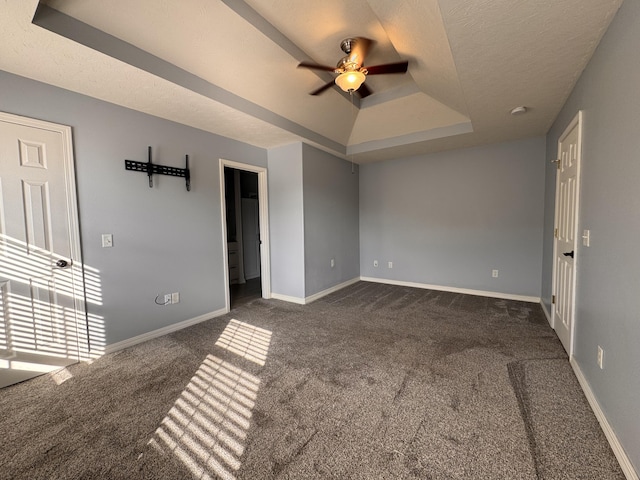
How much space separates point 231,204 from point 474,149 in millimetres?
4494

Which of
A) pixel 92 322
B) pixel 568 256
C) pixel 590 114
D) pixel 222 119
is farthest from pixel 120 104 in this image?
pixel 568 256

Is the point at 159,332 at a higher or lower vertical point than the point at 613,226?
lower

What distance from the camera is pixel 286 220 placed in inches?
160

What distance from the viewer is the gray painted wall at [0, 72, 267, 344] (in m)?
2.33

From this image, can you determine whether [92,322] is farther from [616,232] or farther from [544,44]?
[544,44]

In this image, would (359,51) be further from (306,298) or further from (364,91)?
(306,298)

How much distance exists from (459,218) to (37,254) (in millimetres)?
5116

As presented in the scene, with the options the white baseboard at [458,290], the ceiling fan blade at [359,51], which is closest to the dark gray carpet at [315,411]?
the white baseboard at [458,290]

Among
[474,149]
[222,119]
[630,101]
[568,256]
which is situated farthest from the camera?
[474,149]

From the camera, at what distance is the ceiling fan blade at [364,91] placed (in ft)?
11.1

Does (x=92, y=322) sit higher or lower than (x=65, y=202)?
lower

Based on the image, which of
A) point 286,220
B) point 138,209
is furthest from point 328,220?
point 138,209

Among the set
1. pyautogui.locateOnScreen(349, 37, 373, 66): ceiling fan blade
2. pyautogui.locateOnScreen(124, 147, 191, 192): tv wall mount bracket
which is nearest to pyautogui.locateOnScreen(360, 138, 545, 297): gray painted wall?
pyautogui.locateOnScreen(349, 37, 373, 66): ceiling fan blade

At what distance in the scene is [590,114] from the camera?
1.91m
